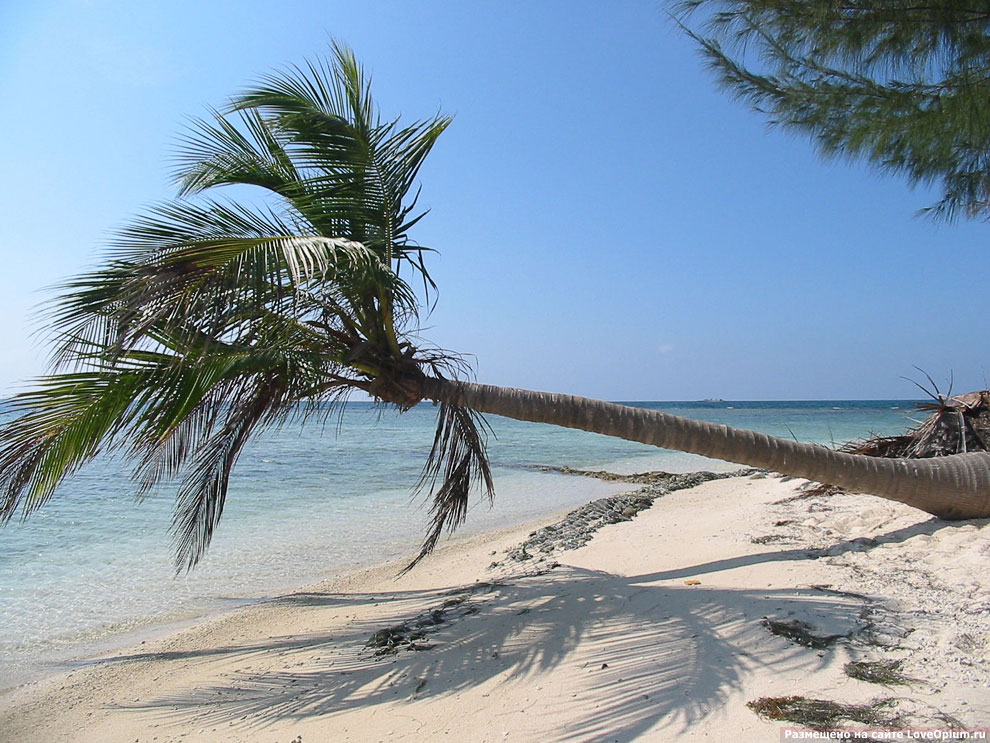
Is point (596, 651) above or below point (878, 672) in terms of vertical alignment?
below

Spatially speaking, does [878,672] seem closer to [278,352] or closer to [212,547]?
[278,352]

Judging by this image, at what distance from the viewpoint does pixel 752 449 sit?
5.01 metres

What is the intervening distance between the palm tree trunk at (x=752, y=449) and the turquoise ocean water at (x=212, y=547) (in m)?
1.24

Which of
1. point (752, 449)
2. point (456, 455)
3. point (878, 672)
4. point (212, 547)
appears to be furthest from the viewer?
point (212, 547)

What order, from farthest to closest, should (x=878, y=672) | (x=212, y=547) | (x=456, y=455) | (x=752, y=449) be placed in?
(x=212, y=547) < (x=456, y=455) < (x=752, y=449) < (x=878, y=672)

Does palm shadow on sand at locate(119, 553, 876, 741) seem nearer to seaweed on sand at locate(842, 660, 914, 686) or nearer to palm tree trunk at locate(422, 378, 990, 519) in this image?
seaweed on sand at locate(842, 660, 914, 686)

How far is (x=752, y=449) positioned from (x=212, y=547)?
7308 mm

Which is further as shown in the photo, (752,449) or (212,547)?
(212,547)

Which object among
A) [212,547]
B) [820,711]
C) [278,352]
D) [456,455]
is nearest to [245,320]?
[278,352]

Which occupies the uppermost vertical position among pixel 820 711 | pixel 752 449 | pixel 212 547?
pixel 752 449

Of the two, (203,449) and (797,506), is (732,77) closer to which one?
(797,506)

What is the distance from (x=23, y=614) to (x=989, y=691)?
25.3ft

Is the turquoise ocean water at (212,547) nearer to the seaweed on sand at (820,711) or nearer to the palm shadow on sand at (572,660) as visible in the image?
the palm shadow on sand at (572,660)

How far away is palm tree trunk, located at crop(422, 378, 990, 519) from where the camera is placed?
5.01 m
